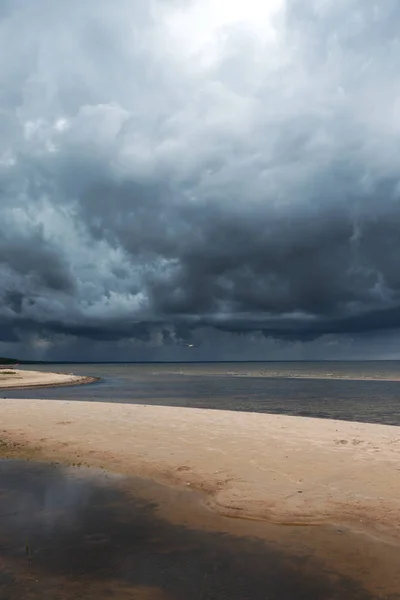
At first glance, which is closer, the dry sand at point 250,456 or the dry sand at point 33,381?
the dry sand at point 250,456

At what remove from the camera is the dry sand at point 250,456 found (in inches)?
449

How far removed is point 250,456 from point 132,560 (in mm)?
9119

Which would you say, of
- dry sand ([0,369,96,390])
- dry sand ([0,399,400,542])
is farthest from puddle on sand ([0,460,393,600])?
dry sand ([0,369,96,390])

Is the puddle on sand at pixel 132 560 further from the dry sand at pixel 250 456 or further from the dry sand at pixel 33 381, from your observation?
the dry sand at pixel 33 381

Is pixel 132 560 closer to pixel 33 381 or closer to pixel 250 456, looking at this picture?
pixel 250 456

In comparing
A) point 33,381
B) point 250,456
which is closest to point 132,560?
point 250,456

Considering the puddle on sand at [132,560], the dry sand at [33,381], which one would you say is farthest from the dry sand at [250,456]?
the dry sand at [33,381]

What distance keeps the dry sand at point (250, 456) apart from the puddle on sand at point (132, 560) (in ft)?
6.57

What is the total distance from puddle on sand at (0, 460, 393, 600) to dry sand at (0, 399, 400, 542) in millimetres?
2001

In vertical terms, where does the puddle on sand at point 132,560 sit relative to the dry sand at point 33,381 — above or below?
above

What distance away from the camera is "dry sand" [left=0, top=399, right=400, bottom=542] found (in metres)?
11.4

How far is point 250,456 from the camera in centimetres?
1689

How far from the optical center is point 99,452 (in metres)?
17.7

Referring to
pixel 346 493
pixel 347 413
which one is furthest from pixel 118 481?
pixel 347 413
